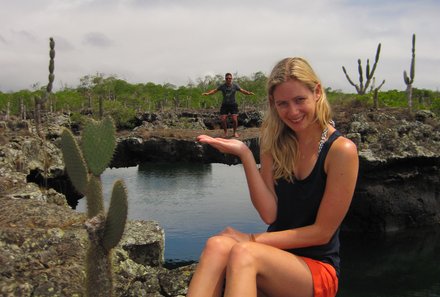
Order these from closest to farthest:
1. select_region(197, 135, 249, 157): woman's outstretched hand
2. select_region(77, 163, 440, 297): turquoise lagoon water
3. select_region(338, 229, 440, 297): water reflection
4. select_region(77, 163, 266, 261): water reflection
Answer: select_region(197, 135, 249, 157): woman's outstretched hand < select_region(338, 229, 440, 297): water reflection < select_region(77, 163, 440, 297): turquoise lagoon water < select_region(77, 163, 266, 261): water reflection

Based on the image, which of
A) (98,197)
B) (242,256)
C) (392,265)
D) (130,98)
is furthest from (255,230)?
(130,98)

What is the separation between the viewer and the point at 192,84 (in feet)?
222

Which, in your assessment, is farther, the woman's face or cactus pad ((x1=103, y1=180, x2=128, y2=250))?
cactus pad ((x1=103, y1=180, x2=128, y2=250))

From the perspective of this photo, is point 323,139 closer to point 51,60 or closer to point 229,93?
point 51,60

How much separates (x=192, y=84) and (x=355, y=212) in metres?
54.5

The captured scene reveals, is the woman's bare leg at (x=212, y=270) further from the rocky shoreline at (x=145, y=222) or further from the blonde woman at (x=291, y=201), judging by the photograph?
the rocky shoreline at (x=145, y=222)

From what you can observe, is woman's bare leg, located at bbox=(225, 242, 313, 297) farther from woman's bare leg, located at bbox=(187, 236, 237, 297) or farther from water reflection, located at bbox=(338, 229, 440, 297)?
water reflection, located at bbox=(338, 229, 440, 297)

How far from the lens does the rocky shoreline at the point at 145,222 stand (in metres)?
4.09

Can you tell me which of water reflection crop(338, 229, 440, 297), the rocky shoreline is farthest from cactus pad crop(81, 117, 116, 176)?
water reflection crop(338, 229, 440, 297)

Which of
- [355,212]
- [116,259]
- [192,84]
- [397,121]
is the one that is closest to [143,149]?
[355,212]

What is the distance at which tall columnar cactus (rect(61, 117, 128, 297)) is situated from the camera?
3469 mm

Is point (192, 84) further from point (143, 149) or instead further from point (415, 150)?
point (415, 150)

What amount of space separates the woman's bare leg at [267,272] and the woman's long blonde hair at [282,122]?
47 cm

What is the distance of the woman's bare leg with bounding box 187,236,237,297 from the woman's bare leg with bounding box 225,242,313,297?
8 centimetres
